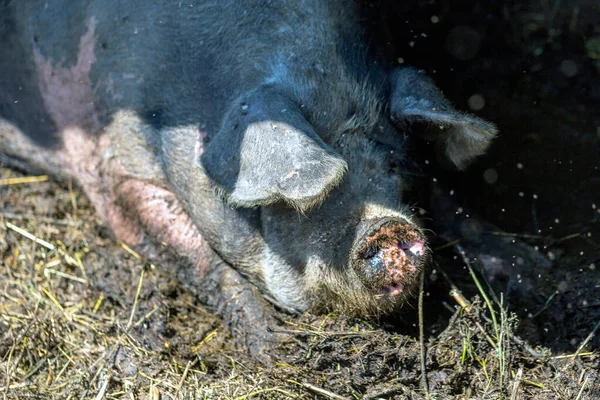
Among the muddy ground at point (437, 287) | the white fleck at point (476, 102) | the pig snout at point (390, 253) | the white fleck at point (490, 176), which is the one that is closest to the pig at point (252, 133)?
the pig snout at point (390, 253)

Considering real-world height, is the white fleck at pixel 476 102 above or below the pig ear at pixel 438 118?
below

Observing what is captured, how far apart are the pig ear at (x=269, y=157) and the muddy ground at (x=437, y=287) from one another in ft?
3.18

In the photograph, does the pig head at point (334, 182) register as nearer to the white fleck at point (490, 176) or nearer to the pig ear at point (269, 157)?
the pig ear at point (269, 157)

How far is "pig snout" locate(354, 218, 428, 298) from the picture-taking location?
366 centimetres

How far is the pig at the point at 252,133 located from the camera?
366 cm

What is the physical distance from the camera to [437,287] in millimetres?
4527

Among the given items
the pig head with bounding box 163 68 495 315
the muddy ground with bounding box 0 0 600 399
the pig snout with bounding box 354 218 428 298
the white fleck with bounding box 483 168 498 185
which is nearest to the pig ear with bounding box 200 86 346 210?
the pig head with bounding box 163 68 495 315

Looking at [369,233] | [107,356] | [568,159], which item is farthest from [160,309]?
[568,159]

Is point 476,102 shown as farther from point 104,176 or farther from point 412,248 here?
point 104,176

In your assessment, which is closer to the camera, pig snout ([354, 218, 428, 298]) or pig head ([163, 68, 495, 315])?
pig head ([163, 68, 495, 315])

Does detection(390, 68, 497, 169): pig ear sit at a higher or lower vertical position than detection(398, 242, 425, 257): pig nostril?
higher

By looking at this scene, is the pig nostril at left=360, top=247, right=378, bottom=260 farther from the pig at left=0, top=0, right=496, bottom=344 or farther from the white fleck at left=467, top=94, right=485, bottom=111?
the white fleck at left=467, top=94, right=485, bottom=111

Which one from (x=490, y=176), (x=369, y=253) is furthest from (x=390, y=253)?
(x=490, y=176)

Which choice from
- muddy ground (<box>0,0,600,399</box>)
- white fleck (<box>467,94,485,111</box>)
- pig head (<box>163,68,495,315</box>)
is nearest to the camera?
pig head (<box>163,68,495,315</box>)
